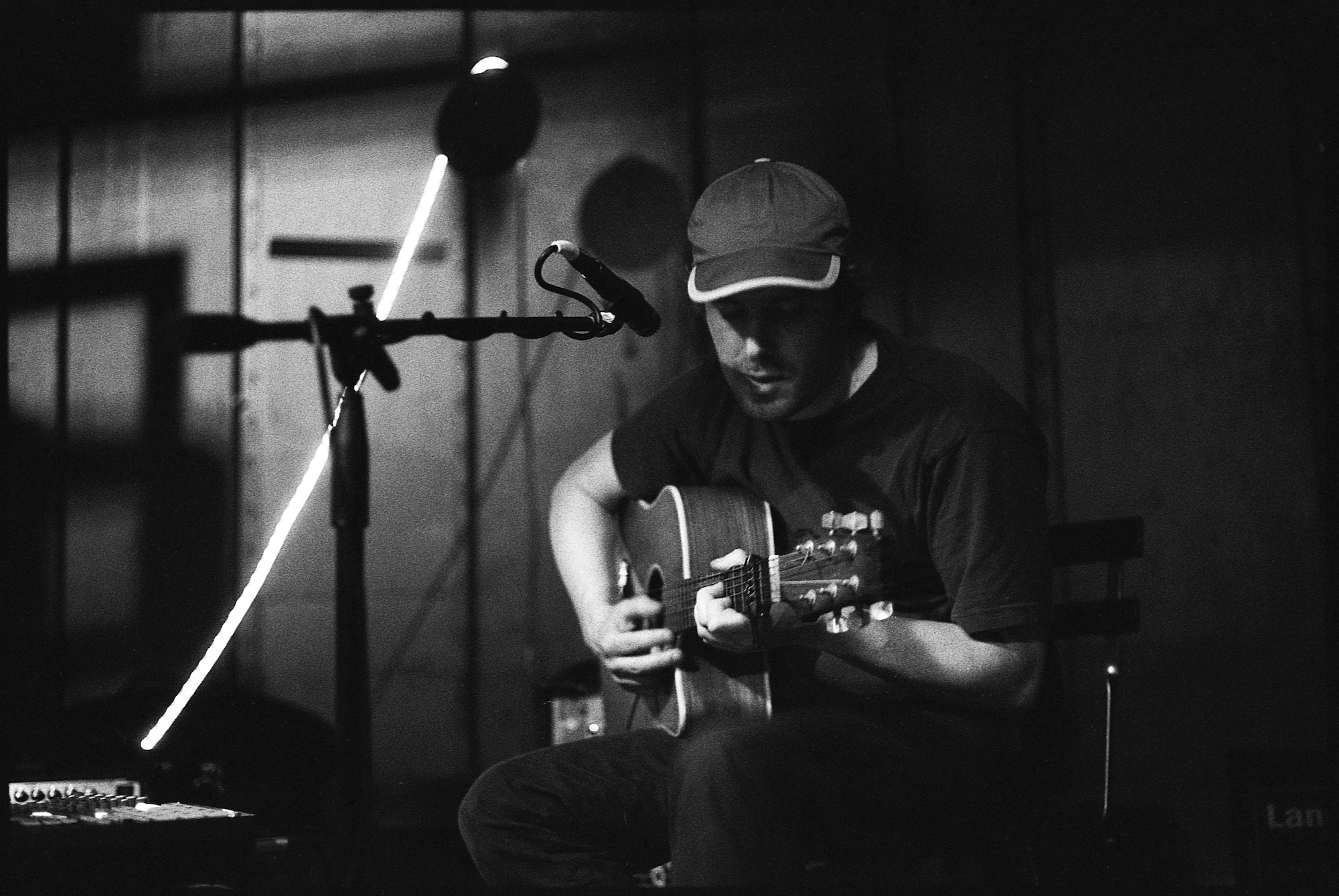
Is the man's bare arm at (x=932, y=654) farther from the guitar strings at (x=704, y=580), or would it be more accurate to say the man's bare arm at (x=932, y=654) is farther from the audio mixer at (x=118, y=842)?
the audio mixer at (x=118, y=842)

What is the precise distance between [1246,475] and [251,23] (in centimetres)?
334

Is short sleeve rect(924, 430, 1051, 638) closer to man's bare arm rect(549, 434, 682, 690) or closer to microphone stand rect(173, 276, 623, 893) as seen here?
man's bare arm rect(549, 434, 682, 690)

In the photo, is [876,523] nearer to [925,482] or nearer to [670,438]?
[925,482]

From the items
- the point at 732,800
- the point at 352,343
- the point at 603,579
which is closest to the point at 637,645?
the point at 603,579

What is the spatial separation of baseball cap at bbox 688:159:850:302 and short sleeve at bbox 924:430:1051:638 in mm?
391

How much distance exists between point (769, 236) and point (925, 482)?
0.49 metres

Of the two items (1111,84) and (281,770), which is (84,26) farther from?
(1111,84)

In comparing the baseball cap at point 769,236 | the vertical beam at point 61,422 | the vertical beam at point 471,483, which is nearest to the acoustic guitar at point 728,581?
the baseball cap at point 769,236

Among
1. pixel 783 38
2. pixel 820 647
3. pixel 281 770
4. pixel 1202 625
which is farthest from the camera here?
pixel 783 38

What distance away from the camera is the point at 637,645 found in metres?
2.35

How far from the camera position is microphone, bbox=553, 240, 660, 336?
1917mm

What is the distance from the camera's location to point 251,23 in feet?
13.9

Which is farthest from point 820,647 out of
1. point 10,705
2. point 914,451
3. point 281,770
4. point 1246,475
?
point 10,705

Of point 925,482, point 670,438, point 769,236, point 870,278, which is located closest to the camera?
point 925,482
